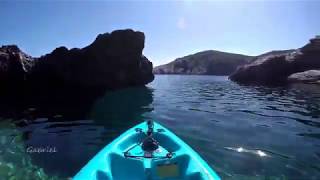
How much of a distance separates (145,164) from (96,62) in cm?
3939

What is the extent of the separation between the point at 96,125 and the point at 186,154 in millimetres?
8094

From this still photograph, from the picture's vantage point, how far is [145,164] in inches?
245

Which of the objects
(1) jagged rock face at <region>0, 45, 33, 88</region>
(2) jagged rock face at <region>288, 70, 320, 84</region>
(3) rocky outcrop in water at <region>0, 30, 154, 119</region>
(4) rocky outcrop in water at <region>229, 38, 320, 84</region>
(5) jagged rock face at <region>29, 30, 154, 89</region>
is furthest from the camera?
(4) rocky outcrop in water at <region>229, 38, 320, 84</region>

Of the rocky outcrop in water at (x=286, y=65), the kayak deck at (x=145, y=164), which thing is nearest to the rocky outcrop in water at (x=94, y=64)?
the rocky outcrop in water at (x=286, y=65)

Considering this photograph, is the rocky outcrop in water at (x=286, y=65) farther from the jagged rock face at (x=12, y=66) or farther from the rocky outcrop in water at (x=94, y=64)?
the jagged rock face at (x=12, y=66)

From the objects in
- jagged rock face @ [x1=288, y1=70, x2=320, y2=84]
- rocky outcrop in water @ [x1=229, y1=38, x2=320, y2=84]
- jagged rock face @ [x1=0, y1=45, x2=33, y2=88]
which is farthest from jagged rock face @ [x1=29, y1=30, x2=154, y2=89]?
jagged rock face @ [x1=288, y1=70, x2=320, y2=84]

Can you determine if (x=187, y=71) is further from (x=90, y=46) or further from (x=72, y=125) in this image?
(x=72, y=125)

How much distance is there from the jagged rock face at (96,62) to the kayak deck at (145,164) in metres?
35.8

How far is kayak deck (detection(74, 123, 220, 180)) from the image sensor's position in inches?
212

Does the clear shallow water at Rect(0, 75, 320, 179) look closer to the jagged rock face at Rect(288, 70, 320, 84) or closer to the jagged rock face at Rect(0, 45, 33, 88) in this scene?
the jagged rock face at Rect(0, 45, 33, 88)

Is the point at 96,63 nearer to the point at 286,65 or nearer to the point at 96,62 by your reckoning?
the point at 96,62

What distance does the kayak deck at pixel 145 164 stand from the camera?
5379 millimetres

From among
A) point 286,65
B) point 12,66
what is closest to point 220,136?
point 12,66

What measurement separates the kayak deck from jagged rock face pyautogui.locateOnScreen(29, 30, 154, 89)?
35793 mm
